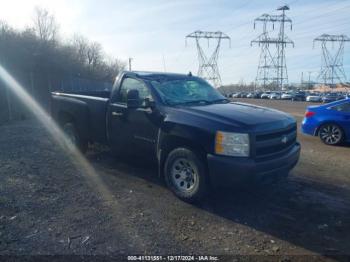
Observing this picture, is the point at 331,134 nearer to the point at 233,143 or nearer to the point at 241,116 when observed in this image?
the point at 241,116

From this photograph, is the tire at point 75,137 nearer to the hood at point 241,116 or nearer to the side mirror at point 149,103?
the side mirror at point 149,103

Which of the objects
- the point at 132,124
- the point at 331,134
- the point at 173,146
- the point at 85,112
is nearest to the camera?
the point at 173,146

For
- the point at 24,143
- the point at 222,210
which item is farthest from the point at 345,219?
the point at 24,143

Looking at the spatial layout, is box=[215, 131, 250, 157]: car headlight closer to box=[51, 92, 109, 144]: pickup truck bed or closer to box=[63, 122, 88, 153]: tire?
box=[51, 92, 109, 144]: pickup truck bed

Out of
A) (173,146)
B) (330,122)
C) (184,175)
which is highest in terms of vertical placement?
(173,146)

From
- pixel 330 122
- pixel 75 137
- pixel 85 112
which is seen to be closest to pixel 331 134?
pixel 330 122

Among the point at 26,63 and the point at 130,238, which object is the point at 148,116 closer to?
the point at 130,238

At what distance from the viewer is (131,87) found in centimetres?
604

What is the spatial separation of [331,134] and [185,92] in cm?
583

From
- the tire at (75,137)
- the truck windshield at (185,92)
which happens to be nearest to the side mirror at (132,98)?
the truck windshield at (185,92)

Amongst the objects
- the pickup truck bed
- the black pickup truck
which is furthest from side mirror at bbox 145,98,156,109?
the pickup truck bed

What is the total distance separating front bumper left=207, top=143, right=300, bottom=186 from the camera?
4367mm

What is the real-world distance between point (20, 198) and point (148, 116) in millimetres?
2301

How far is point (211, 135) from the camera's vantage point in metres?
4.54
